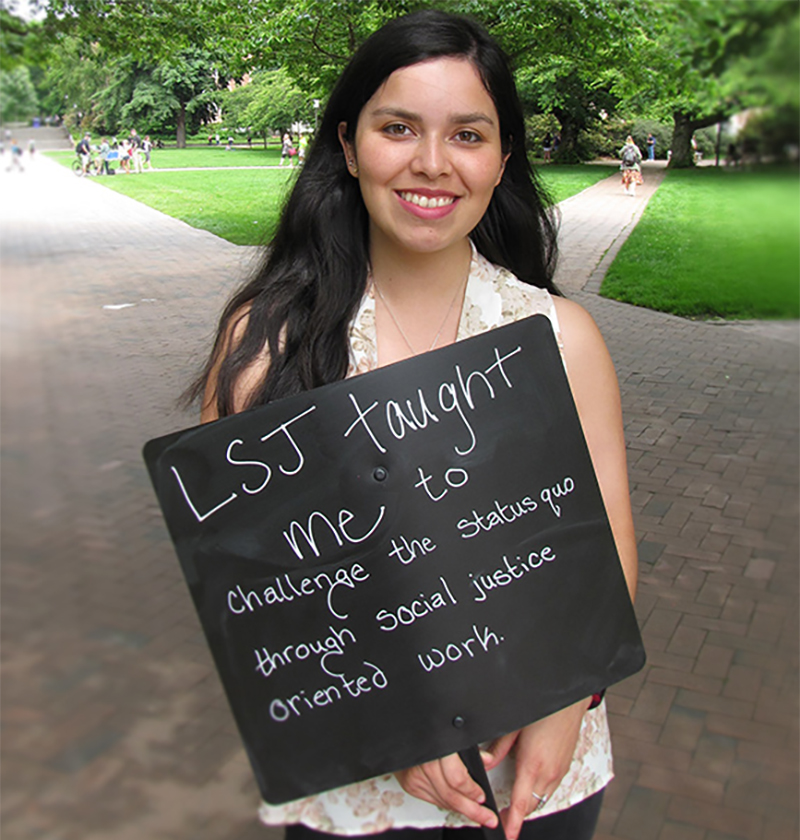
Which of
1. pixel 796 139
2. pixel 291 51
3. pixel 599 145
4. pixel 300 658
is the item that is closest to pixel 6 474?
pixel 300 658

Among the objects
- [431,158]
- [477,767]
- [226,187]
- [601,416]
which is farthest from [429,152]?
[477,767]

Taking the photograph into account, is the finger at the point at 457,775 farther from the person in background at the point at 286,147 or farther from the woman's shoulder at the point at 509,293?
the person in background at the point at 286,147

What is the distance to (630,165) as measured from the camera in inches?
55.2


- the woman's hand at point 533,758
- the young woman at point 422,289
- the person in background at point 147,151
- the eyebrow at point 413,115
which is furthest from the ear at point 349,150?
the woman's hand at point 533,758

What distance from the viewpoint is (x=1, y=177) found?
106cm

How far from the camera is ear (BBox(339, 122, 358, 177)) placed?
1.19 metres

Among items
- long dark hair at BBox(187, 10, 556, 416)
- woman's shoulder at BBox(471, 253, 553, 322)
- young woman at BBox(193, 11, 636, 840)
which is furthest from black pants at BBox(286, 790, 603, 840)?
woman's shoulder at BBox(471, 253, 553, 322)

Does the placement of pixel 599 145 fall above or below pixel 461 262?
above

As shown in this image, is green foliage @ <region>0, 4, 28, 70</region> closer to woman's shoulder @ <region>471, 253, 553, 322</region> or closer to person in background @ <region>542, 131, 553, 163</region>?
woman's shoulder @ <region>471, 253, 553, 322</region>

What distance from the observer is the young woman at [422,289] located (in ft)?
3.53

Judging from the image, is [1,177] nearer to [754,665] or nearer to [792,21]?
[792,21]

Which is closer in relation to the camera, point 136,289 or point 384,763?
point 384,763

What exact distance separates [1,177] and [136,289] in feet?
0.81

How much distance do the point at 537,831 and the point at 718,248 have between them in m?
0.81
